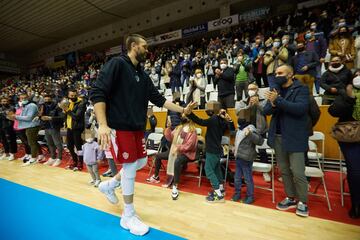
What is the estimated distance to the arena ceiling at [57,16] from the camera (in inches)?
545

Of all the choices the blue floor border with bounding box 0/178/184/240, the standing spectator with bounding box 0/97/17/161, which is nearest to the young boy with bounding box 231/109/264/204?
the blue floor border with bounding box 0/178/184/240

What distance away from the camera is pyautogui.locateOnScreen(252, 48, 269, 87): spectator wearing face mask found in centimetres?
676

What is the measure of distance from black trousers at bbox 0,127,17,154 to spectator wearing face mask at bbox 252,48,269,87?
7398 millimetres

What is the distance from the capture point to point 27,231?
2.44 metres

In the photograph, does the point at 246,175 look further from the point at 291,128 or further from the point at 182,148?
the point at 182,148

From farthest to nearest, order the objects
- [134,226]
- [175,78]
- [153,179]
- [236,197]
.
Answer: [175,78]
[153,179]
[236,197]
[134,226]

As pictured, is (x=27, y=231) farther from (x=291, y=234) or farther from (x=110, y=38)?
(x=110, y=38)

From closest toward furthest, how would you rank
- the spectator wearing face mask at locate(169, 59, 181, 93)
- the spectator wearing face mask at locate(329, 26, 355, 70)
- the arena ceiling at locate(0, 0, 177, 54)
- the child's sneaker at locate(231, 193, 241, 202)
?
the child's sneaker at locate(231, 193, 241, 202) < the spectator wearing face mask at locate(329, 26, 355, 70) < the spectator wearing face mask at locate(169, 59, 181, 93) < the arena ceiling at locate(0, 0, 177, 54)

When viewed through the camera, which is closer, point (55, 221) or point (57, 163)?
point (55, 221)

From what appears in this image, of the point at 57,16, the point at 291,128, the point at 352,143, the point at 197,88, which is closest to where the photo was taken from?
the point at 352,143

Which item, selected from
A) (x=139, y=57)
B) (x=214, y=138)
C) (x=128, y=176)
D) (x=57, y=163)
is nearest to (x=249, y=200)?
(x=214, y=138)

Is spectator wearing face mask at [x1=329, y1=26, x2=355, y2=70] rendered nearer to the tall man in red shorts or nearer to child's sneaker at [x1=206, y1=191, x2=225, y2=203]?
child's sneaker at [x1=206, y1=191, x2=225, y2=203]

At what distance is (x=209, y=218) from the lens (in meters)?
2.73

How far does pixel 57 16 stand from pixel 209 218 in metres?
17.2
